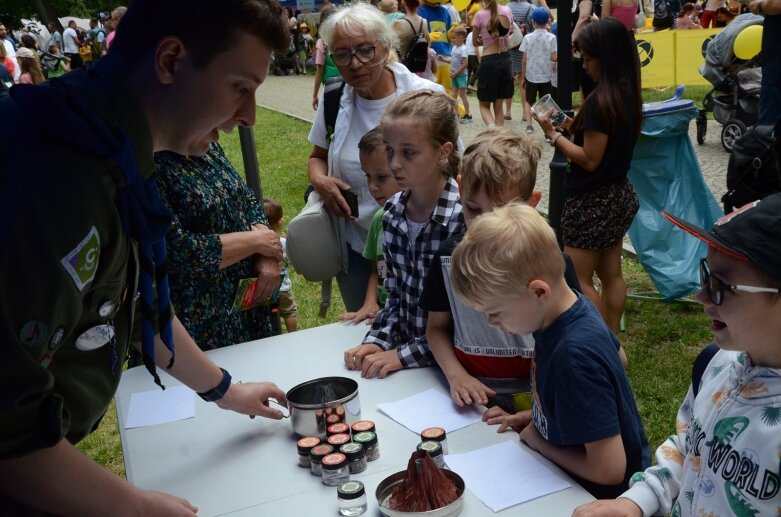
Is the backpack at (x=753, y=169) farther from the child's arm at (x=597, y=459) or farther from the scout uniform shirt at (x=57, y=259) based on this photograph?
the scout uniform shirt at (x=57, y=259)

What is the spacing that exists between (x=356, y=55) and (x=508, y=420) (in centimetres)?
182

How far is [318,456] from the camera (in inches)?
68.8

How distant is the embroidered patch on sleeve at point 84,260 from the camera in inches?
39.4

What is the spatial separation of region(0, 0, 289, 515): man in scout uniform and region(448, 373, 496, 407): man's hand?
87cm

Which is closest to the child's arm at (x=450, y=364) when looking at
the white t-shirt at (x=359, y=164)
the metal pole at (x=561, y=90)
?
the white t-shirt at (x=359, y=164)

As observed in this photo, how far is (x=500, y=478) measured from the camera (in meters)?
1.67

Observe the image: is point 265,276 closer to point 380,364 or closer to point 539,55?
point 380,364

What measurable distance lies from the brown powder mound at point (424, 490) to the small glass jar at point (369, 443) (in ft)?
0.76

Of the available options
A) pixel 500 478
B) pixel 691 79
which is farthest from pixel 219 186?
pixel 691 79

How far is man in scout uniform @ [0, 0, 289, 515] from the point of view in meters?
0.97

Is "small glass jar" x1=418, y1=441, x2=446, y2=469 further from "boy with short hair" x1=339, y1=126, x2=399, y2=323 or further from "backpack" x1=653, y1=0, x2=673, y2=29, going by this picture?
"backpack" x1=653, y1=0, x2=673, y2=29

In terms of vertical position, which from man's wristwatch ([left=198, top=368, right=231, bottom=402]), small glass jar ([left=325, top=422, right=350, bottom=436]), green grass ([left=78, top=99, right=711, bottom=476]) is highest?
man's wristwatch ([left=198, top=368, right=231, bottom=402])

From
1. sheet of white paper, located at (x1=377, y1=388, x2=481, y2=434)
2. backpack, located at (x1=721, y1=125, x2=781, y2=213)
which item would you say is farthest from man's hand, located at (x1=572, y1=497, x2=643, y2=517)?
backpack, located at (x1=721, y1=125, x2=781, y2=213)

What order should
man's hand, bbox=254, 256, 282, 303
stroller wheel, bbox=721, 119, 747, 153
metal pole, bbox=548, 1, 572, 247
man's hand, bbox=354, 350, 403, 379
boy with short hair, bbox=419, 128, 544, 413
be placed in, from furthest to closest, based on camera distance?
stroller wheel, bbox=721, 119, 747, 153 → metal pole, bbox=548, 1, 572, 247 → man's hand, bbox=254, 256, 282, 303 → man's hand, bbox=354, 350, 403, 379 → boy with short hair, bbox=419, 128, 544, 413
